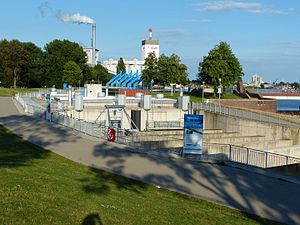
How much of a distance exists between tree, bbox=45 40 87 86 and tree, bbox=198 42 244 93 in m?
41.9

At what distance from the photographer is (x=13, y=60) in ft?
292

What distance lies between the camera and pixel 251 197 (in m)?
12.0

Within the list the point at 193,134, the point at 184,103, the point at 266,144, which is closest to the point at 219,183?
the point at 193,134

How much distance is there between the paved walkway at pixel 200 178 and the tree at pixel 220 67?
49.8 meters

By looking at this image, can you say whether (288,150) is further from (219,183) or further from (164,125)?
(164,125)

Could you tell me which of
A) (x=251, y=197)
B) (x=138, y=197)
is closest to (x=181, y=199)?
(x=138, y=197)

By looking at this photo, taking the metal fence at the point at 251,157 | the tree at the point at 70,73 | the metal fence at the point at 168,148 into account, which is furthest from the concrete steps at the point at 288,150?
the tree at the point at 70,73

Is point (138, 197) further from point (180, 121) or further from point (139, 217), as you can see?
point (180, 121)

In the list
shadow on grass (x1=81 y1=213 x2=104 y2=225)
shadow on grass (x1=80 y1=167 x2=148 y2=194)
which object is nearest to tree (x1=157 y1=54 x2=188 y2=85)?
shadow on grass (x1=80 y1=167 x2=148 y2=194)

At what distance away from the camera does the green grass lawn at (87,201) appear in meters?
7.92

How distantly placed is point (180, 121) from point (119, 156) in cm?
2899

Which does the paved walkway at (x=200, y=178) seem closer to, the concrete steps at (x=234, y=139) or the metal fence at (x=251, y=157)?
the metal fence at (x=251, y=157)

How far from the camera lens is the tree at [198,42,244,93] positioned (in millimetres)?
69250

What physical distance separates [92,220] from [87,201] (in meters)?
1.47
